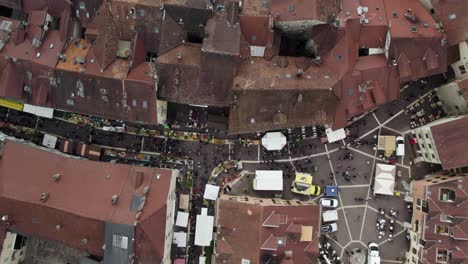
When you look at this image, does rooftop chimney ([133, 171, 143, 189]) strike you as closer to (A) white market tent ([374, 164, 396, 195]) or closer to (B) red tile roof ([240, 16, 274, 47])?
(B) red tile roof ([240, 16, 274, 47])

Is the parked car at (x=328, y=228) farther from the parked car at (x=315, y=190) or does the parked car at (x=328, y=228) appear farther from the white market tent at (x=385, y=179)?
the white market tent at (x=385, y=179)

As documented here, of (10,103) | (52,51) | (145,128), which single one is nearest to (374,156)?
(145,128)

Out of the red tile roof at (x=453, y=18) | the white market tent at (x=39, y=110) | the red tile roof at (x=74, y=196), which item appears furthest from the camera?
the white market tent at (x=39, y=110)

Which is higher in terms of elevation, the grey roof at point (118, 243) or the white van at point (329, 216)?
the white van at point (329, 216)

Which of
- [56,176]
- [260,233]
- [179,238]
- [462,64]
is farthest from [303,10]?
[56,176]

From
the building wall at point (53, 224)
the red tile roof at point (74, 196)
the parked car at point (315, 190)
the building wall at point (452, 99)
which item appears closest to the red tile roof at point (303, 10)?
the building wall at point (452, 99)

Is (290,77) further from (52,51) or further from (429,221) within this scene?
(52,51)

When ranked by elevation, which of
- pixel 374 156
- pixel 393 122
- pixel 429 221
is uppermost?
pixel 393 122

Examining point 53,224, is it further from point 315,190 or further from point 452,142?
point 452,142
